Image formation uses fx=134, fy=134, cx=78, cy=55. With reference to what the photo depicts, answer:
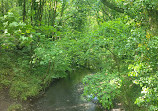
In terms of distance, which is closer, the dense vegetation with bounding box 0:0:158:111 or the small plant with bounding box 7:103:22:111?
the dense vegetation with bounding box 0:0:158:111

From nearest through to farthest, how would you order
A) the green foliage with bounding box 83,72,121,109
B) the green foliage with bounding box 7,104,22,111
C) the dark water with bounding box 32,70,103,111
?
the green foliage with bounding box 83,72,121,109 → the green foliage with bounding box 7,104,22,111 → the dark water with bounding box 32,70,103,111

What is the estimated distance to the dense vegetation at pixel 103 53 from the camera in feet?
11.0

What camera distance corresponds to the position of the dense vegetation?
11.0 feet

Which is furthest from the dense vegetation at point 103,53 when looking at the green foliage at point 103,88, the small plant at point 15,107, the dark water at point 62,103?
the dark water at point 62,103

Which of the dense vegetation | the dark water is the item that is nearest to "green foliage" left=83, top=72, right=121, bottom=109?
the dense vegetation

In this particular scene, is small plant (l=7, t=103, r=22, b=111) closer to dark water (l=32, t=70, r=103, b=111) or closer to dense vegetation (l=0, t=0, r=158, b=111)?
dense vegetation (l=0, t=0, r=158, b=111)

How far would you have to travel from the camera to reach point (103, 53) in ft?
24.1

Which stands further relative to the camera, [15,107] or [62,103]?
[62,103]

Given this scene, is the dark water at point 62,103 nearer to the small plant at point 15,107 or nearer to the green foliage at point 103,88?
the small plant at point 15,107

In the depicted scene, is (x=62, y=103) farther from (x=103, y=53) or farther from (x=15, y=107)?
(x=103, y=53)

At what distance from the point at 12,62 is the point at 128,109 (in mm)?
8388

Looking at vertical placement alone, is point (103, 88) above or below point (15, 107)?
above

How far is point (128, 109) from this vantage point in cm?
707

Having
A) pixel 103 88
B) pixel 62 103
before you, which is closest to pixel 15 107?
pixel 62 103
